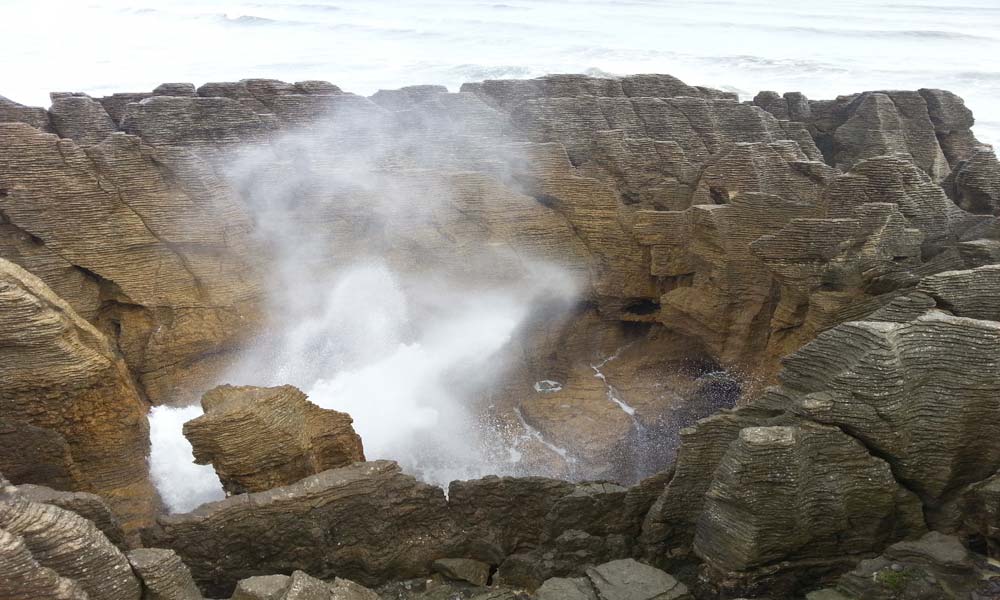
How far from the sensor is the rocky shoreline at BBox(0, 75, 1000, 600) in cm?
819

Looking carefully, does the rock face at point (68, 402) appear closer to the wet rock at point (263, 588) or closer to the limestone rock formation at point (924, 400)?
the wet rock at point (263, 588)

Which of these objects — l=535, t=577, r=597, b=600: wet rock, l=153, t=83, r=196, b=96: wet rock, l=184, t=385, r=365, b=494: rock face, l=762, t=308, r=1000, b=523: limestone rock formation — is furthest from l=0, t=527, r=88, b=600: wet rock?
l=153, t=83, r=196, b=96: wet rock

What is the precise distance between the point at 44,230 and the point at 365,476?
691 cm

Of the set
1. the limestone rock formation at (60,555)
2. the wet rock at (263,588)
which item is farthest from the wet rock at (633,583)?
the limestone rock formation at (60,555)

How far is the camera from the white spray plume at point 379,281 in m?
13.9

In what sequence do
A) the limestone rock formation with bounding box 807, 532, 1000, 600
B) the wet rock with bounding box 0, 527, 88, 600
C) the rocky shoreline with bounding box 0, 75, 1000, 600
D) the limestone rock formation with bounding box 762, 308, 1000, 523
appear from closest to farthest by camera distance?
the wet rock with bounding box 0, 527, 88, 600
the limestone rock formation with bounding box 807, 532, 1000, 600
the limestone rock formation with bounding box 762, 308, 1000, 523
the rocky shoreline with bounding box 0, 75, 1000, 600

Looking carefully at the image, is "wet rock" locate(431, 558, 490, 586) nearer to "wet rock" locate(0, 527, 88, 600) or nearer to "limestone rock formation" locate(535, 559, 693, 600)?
"limestone rock formation" locate(535, 559, 693, 600)

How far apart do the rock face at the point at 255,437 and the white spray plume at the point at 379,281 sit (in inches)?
122

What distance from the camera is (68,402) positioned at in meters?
10.4

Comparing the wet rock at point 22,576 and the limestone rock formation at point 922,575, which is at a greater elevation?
the wet rock at point 22,576

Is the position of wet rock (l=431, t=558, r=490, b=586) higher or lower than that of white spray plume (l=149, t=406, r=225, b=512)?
lower

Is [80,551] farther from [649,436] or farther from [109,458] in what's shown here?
[649,436]

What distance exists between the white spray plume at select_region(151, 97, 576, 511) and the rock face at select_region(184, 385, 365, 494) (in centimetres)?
309

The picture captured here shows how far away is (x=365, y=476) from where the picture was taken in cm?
977
